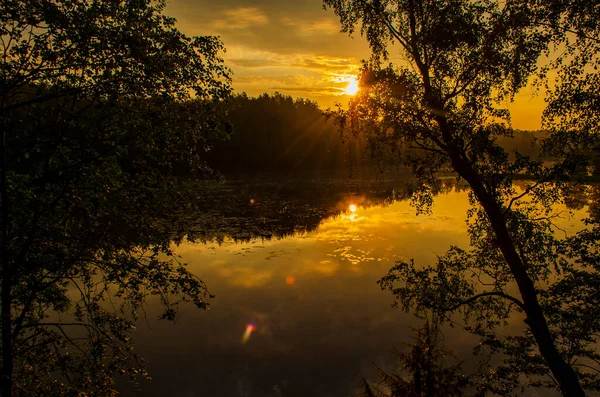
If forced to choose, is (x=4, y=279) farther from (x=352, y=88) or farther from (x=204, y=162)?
(x=352, y=88)

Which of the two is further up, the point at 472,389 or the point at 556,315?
the point at 556,315

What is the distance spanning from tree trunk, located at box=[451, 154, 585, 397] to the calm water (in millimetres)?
6551

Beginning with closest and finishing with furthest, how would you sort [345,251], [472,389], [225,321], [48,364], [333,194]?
[48,364], [472,389], [225,321], [345,251], [333,194]

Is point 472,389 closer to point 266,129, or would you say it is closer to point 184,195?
point 184,195

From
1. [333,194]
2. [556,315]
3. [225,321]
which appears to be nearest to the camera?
[556,315]

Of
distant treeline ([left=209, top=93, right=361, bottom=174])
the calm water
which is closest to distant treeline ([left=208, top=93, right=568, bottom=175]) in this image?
distant treeline ([left=209, top=93, right=361, bottom=174])

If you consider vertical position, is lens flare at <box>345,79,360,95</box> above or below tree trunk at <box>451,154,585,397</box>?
above

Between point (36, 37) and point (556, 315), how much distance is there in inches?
492

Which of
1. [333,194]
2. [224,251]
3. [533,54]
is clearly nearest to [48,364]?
[533,54]

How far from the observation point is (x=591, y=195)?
44.5 metres

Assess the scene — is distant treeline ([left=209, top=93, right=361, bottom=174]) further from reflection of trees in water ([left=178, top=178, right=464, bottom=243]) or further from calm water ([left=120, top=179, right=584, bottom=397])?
calm water ([left=120, top=179, right=584, bottom=397])

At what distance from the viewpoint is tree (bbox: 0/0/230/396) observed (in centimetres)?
650

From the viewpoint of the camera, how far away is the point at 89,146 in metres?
7.46

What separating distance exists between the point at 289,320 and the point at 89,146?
1256 cm
